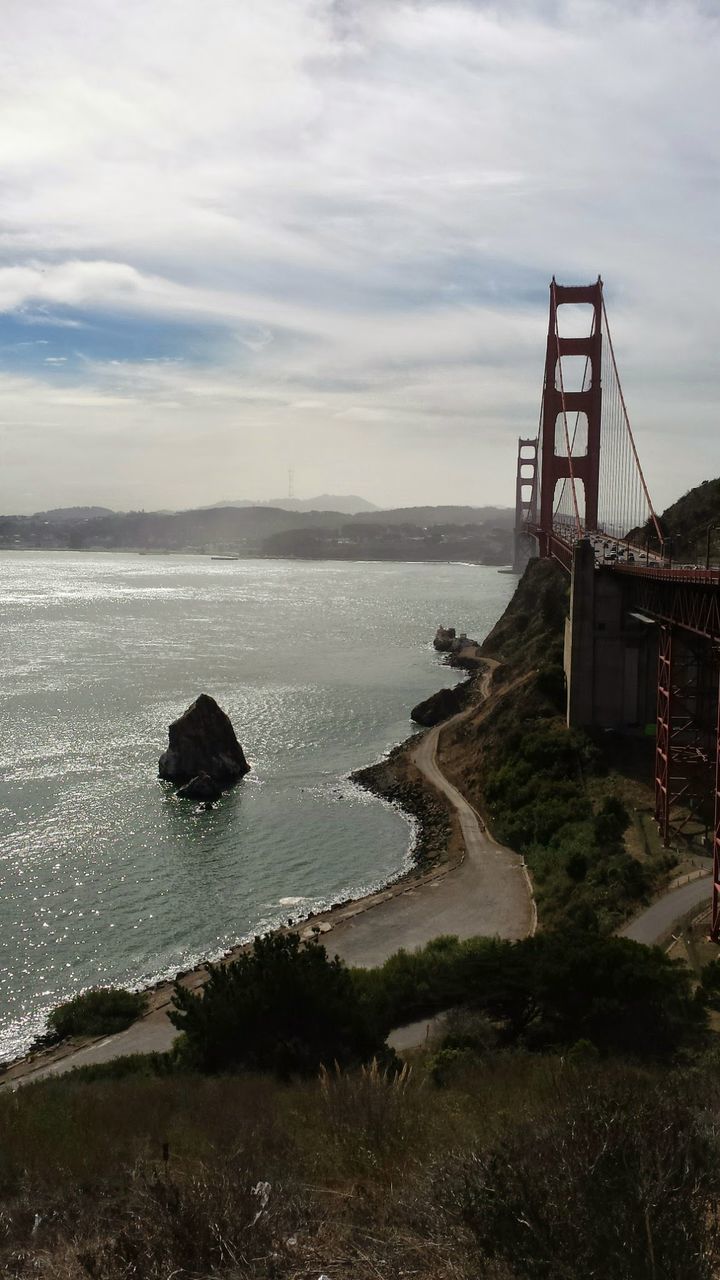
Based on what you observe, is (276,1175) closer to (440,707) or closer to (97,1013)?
(97,1013)

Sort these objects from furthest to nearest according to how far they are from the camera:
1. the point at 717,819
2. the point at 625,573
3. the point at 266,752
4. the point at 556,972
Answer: the point at 266,752, the point at 625,573, the point at 717,819, the point at 556,972

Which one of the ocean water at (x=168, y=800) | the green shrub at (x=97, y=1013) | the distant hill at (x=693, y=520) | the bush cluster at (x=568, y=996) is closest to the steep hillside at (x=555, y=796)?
the ocean water at (x=168, y=800)

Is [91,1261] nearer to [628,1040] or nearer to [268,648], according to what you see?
[628,1040]

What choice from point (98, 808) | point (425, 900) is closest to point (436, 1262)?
point (425, 900)

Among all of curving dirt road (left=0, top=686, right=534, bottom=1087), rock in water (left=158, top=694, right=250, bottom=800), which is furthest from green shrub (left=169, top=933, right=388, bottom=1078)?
rock in water (left=158, top=694, right=250, bottom=800)

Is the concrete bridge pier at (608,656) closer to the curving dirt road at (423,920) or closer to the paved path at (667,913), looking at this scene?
the curving dirt road at (423,920)

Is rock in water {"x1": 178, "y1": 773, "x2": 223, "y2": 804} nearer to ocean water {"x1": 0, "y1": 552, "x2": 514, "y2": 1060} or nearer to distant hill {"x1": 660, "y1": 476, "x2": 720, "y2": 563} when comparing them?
ocean water {"x1": 0, "y1": 552, "x2": 514, "y2": 1060}

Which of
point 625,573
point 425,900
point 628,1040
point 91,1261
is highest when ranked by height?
point 625,573
